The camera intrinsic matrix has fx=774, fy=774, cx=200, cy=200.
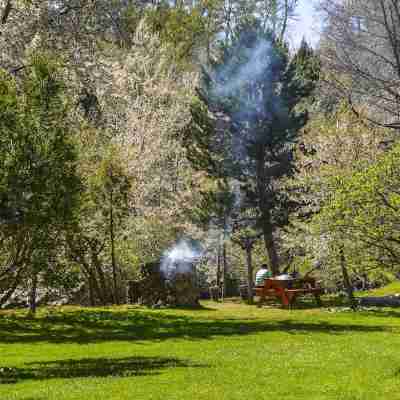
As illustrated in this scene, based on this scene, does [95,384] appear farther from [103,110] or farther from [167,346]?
[103,110]

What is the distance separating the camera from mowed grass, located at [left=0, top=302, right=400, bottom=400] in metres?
9.24

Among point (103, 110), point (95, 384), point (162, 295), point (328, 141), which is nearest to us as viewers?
point (95, 384)

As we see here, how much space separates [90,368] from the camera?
11227 millimetres

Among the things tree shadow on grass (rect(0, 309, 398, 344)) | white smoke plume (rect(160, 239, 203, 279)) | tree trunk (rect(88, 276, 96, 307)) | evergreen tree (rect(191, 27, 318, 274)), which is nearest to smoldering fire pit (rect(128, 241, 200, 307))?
white smoke plume (rect(160, 239, 203, 279))

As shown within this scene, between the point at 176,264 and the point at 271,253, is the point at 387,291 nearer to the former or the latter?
the point at 271,253

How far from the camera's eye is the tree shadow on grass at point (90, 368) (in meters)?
10.5

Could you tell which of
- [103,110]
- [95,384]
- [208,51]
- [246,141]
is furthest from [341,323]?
[208,51]

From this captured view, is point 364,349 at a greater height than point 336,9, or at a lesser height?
lesser

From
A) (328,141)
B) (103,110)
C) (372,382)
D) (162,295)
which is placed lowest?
(372,382)

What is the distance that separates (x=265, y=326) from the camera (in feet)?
58.9

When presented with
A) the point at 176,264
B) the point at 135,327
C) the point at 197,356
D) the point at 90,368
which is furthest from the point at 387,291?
the point at 90,368

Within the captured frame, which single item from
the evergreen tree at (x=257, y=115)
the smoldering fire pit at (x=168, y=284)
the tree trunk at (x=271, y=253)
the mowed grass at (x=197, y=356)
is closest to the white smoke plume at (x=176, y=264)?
the smoldering fire pit at (x=168, y=284)

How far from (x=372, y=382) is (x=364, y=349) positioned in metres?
3.37

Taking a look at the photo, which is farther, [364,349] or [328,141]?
[328,141]
